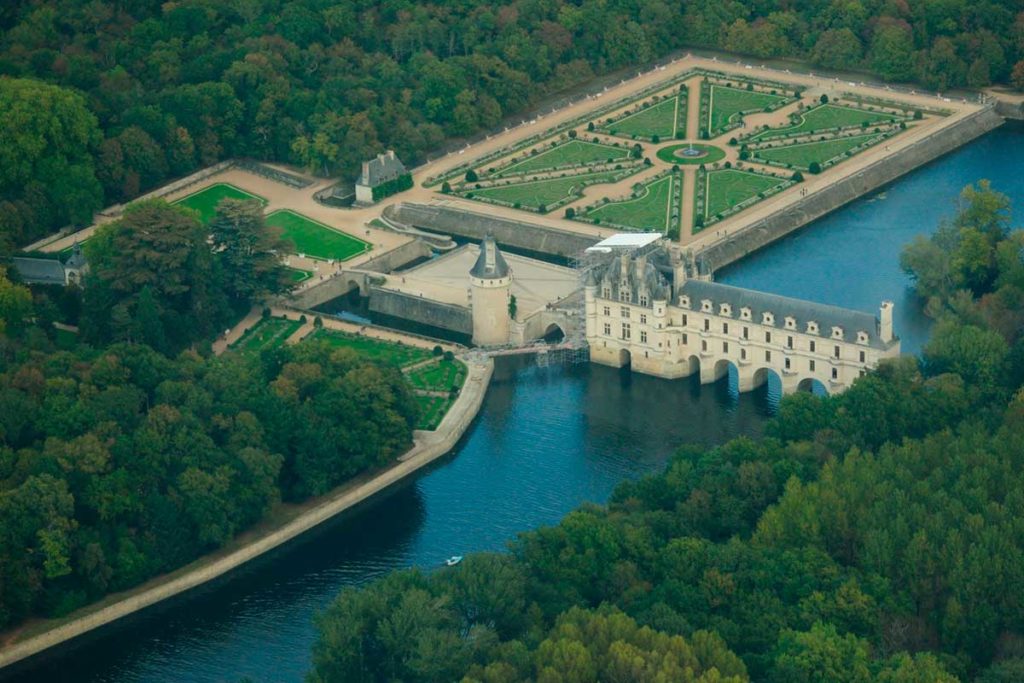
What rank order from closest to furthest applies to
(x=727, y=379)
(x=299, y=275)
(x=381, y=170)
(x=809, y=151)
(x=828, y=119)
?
(x=727, y=379) → (x=299, y=275) → (x=381, y=170) → (x=809, y=151) → (x=828, y=119)

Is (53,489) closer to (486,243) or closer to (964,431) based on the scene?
(486,243)

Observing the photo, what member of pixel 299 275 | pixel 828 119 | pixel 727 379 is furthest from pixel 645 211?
pixel 727 379

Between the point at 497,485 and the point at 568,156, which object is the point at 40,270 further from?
the point at 568,156

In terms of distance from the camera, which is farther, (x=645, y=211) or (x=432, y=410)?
(x=645, y=211)

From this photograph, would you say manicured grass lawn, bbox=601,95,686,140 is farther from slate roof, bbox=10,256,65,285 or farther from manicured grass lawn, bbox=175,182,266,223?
slate roof, bbox=10,256,65,285

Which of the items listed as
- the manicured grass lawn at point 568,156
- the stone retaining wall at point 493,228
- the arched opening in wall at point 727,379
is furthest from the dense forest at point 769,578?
the manicured grass lawn at point 568,156

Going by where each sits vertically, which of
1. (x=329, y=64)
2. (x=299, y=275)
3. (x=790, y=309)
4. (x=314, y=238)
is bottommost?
(x=299, y=275)

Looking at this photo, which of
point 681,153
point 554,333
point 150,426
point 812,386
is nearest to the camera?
point 150,426
